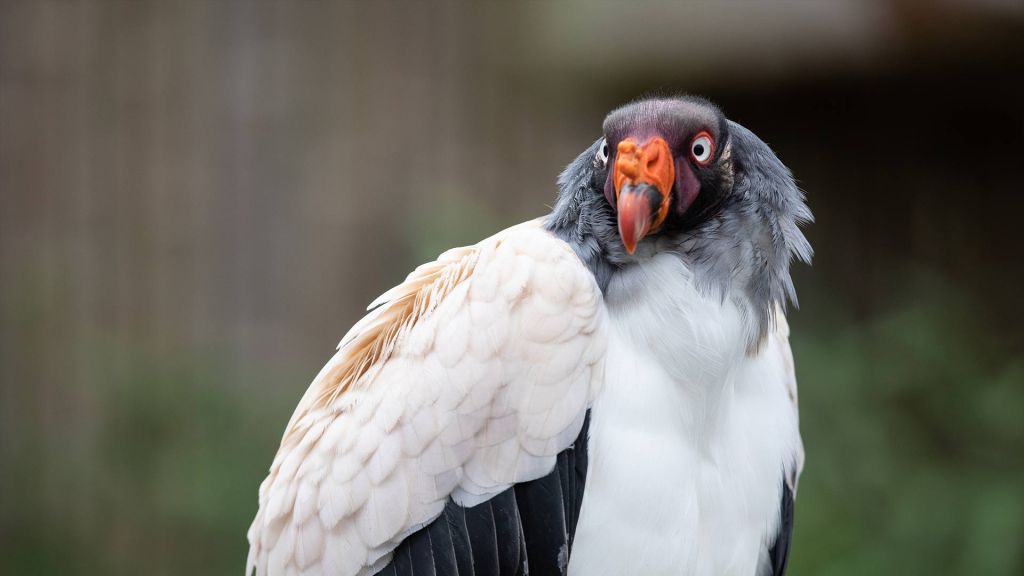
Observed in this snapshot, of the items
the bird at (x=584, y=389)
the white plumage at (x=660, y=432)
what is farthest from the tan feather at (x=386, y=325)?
the white plumage at (x=660, y=432)

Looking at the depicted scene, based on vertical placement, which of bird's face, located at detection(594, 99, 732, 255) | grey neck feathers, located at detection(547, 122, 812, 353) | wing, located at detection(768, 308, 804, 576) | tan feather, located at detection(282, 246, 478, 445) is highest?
bird's face, located at detection(594, 99, 732, 255)

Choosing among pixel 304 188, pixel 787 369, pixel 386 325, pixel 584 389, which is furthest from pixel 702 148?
pixel 304 188

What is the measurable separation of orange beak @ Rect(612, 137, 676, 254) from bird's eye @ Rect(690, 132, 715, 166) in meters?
0.06

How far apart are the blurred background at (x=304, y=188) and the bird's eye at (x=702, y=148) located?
2956 mm

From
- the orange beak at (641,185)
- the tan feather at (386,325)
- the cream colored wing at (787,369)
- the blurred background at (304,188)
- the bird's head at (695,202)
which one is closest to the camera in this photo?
the orange beak at (641,185)

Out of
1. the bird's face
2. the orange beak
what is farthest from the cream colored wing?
the orange beak

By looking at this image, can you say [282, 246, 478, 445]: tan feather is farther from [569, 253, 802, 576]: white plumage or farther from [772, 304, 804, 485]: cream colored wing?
[772, 304, 804, 485]: cream colored wing

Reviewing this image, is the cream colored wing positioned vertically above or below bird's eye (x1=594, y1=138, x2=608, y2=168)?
below

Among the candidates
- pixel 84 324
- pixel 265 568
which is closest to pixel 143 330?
pixel 84 324

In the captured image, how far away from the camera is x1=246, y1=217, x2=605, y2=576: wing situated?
189 cm

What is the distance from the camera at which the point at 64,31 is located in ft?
17.0

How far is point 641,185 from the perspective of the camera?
1.83m

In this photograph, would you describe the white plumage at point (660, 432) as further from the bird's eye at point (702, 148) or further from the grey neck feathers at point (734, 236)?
the bird's eye at point (702, 148)

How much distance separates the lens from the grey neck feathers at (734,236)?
1.99 metres
